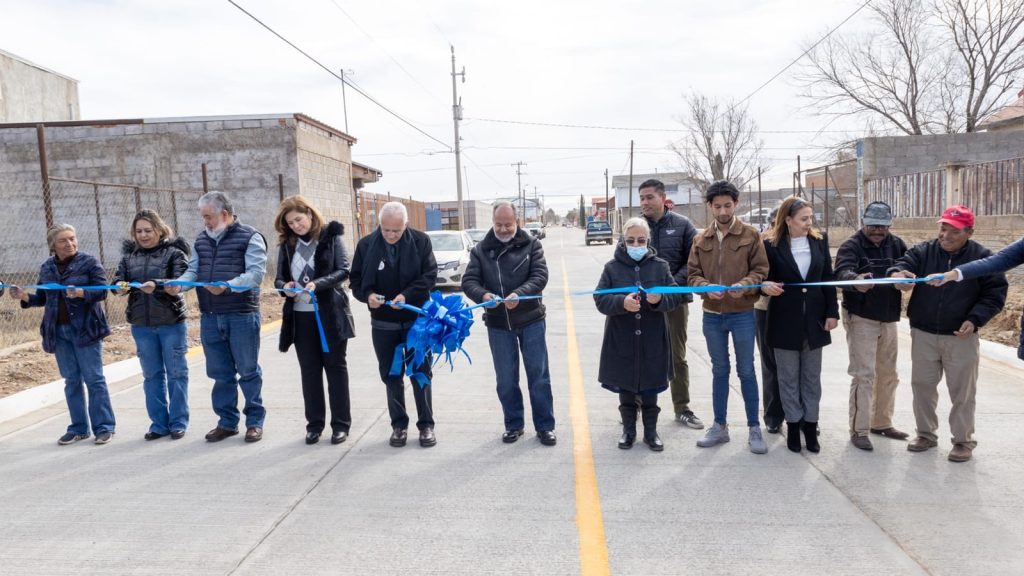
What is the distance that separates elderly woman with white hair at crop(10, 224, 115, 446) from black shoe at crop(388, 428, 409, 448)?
2.33 meters

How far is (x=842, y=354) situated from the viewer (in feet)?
29.2

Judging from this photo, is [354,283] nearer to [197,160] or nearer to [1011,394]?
[1011,394]

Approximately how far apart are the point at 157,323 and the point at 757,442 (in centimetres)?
471

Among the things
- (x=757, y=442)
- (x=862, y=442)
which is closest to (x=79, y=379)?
(x=757, y=442)

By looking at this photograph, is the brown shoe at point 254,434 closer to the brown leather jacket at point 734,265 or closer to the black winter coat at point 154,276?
the black winter coat at point 154,276

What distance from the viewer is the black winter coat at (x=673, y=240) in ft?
20.7

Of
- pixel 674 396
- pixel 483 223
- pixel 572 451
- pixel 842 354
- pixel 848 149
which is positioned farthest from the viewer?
pixel 483 223

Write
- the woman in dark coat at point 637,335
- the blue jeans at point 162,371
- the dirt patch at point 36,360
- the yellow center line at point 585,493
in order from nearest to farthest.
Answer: the yellow center line at point 585,493 → the woman in dark coat at point 637,335 → the blue jeans at point 162,371 → the dirt patch at point 36,360

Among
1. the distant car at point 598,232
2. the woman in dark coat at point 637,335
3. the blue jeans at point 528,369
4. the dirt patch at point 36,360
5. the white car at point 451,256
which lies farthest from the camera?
the distant car at point 598,232

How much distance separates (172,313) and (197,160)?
46.8ft

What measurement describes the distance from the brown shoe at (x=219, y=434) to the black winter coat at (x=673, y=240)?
3845 millimetres

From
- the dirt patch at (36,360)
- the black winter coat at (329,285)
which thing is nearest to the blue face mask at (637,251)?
the black winter coat at (329,285)

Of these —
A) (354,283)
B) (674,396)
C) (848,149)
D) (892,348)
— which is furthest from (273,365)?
(848,149)

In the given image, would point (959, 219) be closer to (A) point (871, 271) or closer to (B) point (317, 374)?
(A) point (871, 271)
